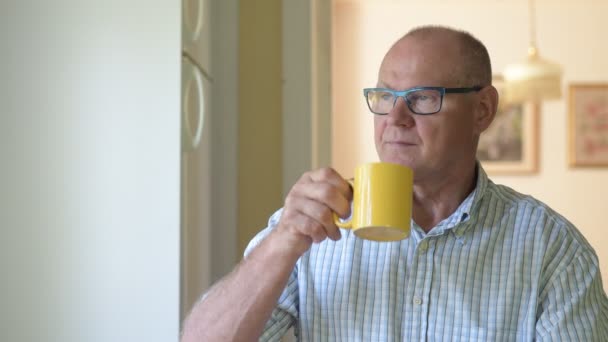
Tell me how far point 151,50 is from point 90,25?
5.7 inches

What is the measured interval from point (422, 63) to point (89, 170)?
801mm

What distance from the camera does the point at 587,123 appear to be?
5230 mm

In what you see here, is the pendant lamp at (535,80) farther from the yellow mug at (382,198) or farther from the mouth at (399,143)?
the yellow mug at (382,198)

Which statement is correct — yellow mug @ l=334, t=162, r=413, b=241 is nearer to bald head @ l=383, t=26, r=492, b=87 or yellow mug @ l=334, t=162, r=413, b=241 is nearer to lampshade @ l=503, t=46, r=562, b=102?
bald head @ l=383, t=26, r=492, b=87

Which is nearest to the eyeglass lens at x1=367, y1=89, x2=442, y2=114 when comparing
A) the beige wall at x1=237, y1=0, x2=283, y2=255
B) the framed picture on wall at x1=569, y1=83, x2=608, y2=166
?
the beige wall at x1=237, y1=0, x2=283, y2=255

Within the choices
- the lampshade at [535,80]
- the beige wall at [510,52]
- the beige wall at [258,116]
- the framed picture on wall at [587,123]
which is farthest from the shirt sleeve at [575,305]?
the framed picture on wall at [587,123]

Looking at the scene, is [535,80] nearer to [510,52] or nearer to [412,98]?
[510,52]

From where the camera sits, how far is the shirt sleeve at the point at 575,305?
112 cm

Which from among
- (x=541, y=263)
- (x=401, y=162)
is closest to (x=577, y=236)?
(x=541, y=263)

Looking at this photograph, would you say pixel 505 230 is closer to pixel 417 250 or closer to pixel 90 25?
pixel 417 250

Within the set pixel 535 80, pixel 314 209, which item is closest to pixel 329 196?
pixel 314 209

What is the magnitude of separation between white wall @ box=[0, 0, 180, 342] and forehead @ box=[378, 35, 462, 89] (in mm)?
589

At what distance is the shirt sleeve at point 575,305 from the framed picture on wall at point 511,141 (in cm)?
411

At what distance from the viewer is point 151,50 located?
1.66 m
